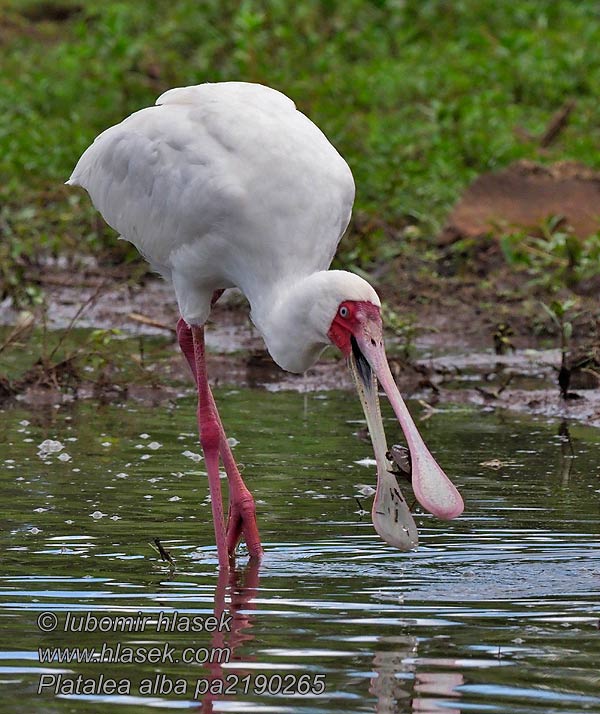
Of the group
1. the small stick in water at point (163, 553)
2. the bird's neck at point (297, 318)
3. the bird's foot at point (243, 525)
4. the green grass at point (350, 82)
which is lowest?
the green grass at point (350, 82)

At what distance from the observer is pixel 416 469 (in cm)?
590

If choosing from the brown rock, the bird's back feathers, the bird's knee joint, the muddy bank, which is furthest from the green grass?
the bird's knee joint

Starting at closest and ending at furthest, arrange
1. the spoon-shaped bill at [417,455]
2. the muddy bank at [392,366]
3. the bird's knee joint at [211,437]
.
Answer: the spoon-shaped bill at [417,455] → the bird's knee joint at [211,437] → the muddy bank at [392,366]

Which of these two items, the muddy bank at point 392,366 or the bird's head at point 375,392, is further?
the muddy bank at point 392,366

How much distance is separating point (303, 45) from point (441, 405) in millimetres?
9229

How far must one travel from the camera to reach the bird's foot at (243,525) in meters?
6.85

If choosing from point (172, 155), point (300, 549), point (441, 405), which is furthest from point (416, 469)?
point (441, 405)

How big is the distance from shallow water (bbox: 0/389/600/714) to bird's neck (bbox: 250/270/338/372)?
757 mm

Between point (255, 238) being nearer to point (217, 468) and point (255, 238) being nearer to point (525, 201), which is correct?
point (217, 468)

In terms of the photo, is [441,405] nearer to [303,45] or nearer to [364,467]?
Answer: [364,467]

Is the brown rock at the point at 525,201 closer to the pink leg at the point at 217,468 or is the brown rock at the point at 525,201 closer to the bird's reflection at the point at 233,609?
the pink leg at the point at 217,468

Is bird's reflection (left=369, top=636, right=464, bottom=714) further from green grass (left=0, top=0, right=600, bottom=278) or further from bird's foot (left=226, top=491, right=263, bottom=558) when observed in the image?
green grass (left=0, top=0, right=600, bottom=278)

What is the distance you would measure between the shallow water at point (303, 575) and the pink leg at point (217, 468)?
84 millimetres

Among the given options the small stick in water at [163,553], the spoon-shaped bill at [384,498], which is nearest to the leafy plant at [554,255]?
the spoon-shaped bill at [384,498]
